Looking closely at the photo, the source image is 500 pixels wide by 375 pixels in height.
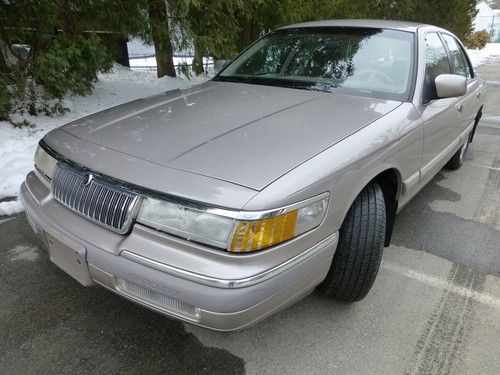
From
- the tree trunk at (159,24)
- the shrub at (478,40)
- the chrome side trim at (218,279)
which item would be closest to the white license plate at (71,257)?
the chrome side trim at (218,279)

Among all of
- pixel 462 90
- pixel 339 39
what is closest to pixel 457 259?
pixel 462 90

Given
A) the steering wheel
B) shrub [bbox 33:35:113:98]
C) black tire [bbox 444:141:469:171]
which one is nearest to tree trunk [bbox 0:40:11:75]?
shrub [bbox 33:35:113:98]

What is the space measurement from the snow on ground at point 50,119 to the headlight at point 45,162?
1.18 m

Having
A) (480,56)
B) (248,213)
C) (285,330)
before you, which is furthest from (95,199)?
(480,56)

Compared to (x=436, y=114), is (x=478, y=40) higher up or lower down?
lower down

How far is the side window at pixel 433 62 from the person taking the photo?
2.90 meters

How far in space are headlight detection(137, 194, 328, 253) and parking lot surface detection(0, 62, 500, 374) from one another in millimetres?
710

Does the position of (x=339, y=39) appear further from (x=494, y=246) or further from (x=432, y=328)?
(x=432, y=328)

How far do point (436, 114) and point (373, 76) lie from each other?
508mm

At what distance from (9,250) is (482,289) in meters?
3.06

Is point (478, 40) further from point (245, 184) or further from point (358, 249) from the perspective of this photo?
point (245, 184)

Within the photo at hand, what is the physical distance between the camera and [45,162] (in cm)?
235

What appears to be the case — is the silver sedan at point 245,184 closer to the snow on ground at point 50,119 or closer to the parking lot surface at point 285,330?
the parking lot surface at point 285,330

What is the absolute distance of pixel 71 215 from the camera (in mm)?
2039
